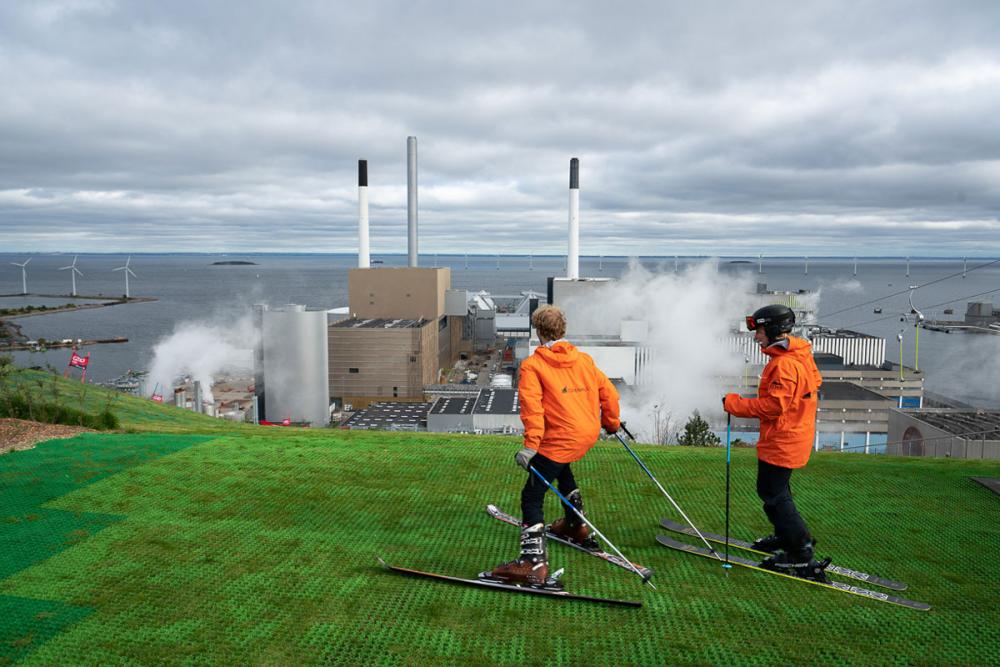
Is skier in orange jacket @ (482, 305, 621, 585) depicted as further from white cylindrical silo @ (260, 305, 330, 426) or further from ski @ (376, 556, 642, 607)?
white cylindrical silo @ (260, 305, 330, 426)

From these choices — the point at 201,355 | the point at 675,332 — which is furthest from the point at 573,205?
the point at 201,355

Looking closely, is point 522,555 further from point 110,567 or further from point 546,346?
point 110,567

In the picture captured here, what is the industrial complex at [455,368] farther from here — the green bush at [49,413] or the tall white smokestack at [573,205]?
the green bush at [49,413]

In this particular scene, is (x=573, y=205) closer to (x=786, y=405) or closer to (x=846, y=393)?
(x=846, y=393)

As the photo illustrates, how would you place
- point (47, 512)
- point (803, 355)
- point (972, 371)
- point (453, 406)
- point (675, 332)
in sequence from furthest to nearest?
1. point (972, 371)
2. point (675, 332)
3. point (453, 406)
4. point (47, 512)
5. point (803, 355)

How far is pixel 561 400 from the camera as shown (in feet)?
13.1

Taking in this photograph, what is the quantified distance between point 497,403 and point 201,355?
46317 millimetres

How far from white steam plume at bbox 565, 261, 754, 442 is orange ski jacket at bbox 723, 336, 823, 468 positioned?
34613mm

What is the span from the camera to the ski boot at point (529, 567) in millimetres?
3928

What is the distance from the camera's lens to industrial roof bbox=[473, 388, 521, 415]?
33938 mm

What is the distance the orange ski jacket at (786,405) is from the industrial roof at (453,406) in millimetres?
30535

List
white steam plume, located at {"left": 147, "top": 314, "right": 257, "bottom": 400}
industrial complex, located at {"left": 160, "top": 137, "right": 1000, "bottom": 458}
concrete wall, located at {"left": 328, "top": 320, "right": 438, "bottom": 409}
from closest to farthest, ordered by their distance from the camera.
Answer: industrial complex, located at {"left": 160, "top": 137, "right": 1000, "bottom": 458}
concrete wall, located at {"left": 328, "top": 320, "right": 438, "bottom": 409}
white steam plume, located at {"left": 147, "top": 314, "right": 257, "bottom": 400}

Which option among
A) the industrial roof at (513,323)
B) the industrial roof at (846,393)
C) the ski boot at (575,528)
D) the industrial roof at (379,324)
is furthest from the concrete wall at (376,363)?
the ski boot at (575,528)

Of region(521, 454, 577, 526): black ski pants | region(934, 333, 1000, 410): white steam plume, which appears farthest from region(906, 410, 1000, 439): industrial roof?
region(934, 333, 1000, 410): white steam plume
